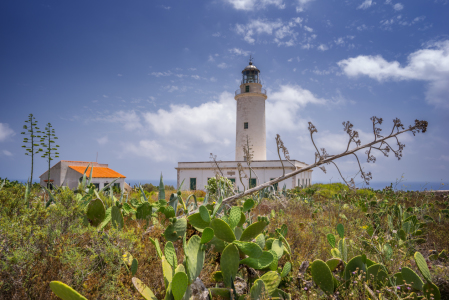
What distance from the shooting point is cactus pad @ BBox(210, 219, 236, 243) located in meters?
1.86

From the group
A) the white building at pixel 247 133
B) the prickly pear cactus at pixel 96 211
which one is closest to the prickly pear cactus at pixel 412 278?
the prickly pear cactus at pixel 96 211

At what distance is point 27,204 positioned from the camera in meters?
2.51

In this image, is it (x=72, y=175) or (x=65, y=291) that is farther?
(x=72, y=175)

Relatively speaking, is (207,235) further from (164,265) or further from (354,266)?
(354,266)

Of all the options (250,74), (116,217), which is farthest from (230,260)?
(250,74)

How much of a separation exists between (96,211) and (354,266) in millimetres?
2346

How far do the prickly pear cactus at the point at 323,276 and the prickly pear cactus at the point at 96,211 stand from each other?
1.94 m

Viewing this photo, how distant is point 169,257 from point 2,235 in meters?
1.14

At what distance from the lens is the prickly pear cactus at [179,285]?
1355mm

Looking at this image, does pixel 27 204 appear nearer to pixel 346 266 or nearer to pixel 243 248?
pixel 243 248

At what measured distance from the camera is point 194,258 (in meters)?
1.63

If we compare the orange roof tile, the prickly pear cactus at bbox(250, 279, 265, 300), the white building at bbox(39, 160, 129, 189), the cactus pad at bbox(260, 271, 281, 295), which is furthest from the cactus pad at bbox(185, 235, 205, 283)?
the orange roof tile

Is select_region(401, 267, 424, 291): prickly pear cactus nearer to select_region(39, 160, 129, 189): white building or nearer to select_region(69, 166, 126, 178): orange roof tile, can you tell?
select_region(39, 160, 129, 189): white building

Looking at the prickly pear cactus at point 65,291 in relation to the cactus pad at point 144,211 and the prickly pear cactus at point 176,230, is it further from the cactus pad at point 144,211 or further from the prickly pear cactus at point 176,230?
the cactus pad at point 144,211
